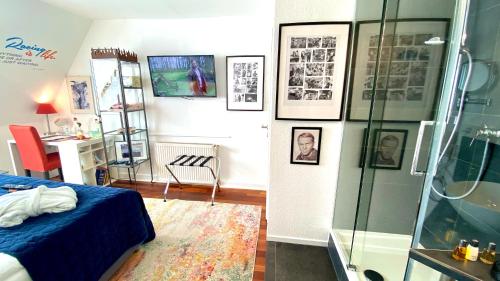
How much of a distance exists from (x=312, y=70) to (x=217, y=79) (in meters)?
1.64

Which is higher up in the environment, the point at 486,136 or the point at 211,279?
the point at 486,136

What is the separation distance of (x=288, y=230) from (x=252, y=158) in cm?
133

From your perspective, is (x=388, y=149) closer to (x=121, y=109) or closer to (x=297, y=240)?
(x=297, y=240)

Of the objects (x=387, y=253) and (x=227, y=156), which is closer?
(x=387, y=253)

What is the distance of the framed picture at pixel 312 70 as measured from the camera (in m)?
1.63

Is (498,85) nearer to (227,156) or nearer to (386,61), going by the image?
(386,61)

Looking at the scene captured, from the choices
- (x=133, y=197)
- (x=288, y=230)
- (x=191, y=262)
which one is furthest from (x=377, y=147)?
(x=133, y=197)

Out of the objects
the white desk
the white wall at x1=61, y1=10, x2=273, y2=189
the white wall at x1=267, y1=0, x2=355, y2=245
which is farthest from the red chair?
the white wall at x1=267, y1=0, x2=355, y2=245

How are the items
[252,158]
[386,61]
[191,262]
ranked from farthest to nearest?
[252,158] → [191,262] → [386,61]

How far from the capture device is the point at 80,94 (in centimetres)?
335

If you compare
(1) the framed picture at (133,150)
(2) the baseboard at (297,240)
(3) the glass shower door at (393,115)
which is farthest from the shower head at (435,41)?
(1) the framed picture at (133,150)

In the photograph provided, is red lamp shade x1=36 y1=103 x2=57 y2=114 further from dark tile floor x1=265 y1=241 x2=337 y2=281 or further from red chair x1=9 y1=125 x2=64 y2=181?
dark tile floor x1=265 y1=241 x2=337 y2=281

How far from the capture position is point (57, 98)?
11.1 ft

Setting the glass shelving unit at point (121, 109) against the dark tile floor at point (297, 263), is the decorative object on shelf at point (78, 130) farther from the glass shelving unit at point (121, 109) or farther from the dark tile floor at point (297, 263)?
the dark tile floor at point (297, 263)
